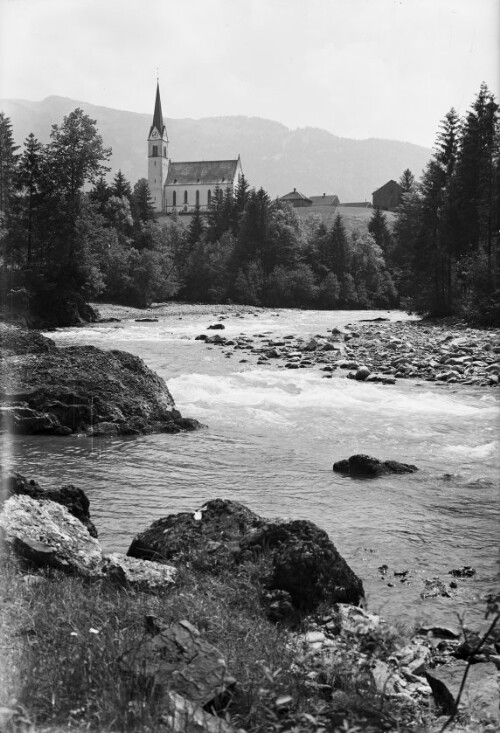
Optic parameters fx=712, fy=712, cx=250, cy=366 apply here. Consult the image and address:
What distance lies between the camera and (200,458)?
1222 centimetres

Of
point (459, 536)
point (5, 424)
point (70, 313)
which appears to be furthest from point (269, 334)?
point (459, 536)

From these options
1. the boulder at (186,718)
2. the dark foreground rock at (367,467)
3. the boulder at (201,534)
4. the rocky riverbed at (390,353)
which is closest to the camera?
the boulder at (186,718)

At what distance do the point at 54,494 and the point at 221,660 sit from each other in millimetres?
4008

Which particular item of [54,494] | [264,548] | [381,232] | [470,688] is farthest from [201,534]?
[381,232]

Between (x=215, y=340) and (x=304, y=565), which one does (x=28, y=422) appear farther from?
(x=215, y=340)

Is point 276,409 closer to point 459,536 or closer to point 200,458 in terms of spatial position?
point 200,458

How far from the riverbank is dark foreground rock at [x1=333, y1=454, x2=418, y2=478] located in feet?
16.8

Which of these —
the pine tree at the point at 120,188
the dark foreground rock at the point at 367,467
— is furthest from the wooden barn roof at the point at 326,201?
the dark foreground rock at the point at 367,467

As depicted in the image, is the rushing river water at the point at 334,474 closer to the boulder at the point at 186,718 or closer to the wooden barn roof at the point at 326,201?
the boulder at the point at 186,718

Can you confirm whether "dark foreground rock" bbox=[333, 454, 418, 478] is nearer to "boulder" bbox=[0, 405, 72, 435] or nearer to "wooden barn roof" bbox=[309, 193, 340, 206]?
"boulder" bbox=[0, 405, 72, 435]

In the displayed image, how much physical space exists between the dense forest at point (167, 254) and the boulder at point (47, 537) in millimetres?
37504

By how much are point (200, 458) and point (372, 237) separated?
300 ft

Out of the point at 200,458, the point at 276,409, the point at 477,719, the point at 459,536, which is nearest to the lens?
the point at 477,719

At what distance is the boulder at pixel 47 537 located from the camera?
18.9 ft
